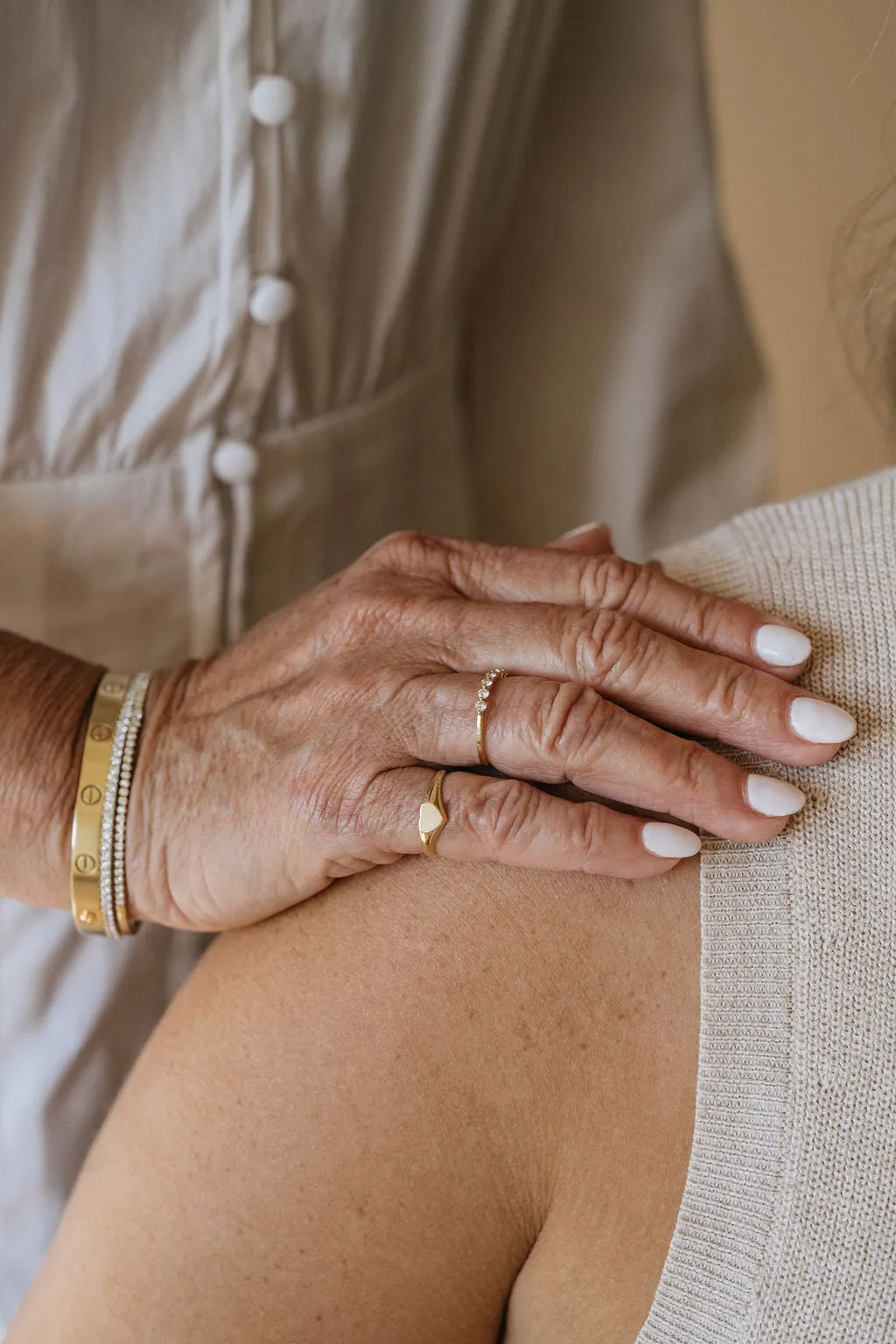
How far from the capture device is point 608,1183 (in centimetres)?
54

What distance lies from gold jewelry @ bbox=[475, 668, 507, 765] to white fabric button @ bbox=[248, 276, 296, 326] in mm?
396

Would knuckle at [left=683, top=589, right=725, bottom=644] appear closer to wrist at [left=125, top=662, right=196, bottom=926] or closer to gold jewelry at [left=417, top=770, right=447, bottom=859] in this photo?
gold jewelry at [left=417, top=770, right=447, bottom=859]

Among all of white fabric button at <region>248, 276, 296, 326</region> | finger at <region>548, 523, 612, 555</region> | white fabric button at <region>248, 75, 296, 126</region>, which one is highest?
white fabric button at <region>248, 75, 296, 126</region>

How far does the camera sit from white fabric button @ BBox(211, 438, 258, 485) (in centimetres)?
90

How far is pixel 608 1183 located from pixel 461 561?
386 millimetres

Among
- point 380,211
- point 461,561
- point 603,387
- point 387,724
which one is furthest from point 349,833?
point 603,387

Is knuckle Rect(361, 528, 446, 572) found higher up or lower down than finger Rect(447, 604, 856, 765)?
higher up

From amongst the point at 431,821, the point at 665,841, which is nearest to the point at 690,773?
the point at 665,841

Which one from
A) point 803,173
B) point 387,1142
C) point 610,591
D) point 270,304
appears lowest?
point 387,1142

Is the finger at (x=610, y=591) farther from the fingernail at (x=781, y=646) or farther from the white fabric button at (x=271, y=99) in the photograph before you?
the white fabric button at (x=271, y=99)

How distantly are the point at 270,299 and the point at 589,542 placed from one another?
13.2 inches

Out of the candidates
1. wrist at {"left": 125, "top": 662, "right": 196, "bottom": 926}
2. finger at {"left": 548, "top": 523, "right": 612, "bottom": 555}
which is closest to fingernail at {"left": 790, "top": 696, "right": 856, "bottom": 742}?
finger at {"left": 548, "top": 523, "right": 612, "bottom": 555}

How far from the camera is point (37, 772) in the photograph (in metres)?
0.75

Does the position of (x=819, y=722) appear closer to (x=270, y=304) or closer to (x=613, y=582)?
A: (x=613, y=582)
